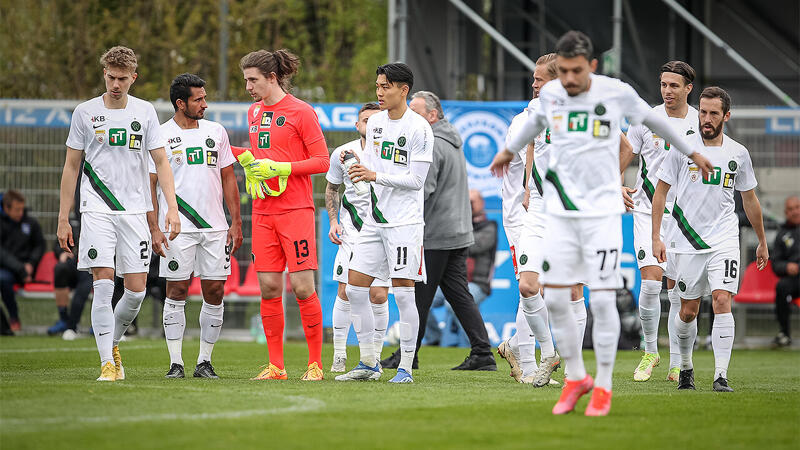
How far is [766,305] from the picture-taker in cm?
1595

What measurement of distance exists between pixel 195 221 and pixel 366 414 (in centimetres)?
325

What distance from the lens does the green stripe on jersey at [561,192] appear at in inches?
291

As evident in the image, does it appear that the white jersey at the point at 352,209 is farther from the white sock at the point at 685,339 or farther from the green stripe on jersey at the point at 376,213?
the white sock at the point at 685,339

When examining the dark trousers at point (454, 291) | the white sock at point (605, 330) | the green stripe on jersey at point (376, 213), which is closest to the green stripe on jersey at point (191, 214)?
the green stripe on jersey at point (376, 213)

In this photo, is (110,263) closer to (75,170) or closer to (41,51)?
(75,170)

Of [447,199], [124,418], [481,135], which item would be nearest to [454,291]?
[447,199]

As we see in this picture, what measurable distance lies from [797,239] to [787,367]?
363 cm

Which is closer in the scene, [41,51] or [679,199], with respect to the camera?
[679,199]

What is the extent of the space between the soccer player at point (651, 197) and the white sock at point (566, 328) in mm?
2586

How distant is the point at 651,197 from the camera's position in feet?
34.9

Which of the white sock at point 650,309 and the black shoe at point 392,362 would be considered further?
the black shoe at point 392,362

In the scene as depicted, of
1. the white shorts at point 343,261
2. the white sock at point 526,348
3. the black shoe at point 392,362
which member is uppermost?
the white shorts at point 343,261

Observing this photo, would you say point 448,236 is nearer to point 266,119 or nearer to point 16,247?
point 266,119

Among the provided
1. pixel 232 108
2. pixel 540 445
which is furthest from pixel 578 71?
pixel 232 108
